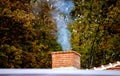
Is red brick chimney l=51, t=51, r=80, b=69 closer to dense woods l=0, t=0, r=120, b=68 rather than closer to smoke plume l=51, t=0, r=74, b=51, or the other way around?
dense woods l=0, t=0, r=120, b=68

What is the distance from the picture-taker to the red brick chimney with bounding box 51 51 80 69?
12461 millimetres

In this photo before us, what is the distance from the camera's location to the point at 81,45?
3131 centimetres

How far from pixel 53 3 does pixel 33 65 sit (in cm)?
967

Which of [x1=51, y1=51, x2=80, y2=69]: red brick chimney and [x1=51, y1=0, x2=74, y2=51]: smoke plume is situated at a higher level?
[x1=51, y1=0, x2=74, y2=51]: smoke plume

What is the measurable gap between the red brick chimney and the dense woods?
1096 cm

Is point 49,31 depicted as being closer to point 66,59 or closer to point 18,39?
point 18,39

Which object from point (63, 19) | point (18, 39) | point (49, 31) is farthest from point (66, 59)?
point (63, 19)

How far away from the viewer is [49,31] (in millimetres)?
30031

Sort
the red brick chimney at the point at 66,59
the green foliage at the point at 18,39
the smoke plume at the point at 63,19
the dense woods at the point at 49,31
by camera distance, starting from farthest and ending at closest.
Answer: the smoke plume at the point at 63,19 < the dense woods at the point at 49,31 < the green foliage at the point at 18,39 < the red brick chimney at the point at 66,59

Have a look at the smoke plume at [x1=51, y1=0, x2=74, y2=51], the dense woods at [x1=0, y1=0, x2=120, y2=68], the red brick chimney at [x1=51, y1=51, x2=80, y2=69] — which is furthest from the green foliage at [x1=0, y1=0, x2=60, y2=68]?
the red brick chimney at [x1=51, y1=51, x2=80, y2=69]

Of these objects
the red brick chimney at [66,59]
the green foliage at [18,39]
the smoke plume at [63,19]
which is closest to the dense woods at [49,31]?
the green foliage at [18,39]

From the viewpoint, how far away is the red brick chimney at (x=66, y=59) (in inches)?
491

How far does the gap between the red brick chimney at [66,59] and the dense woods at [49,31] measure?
11.0 metres

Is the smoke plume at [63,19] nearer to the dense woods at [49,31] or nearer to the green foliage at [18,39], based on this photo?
the dense woods at [49,31]
